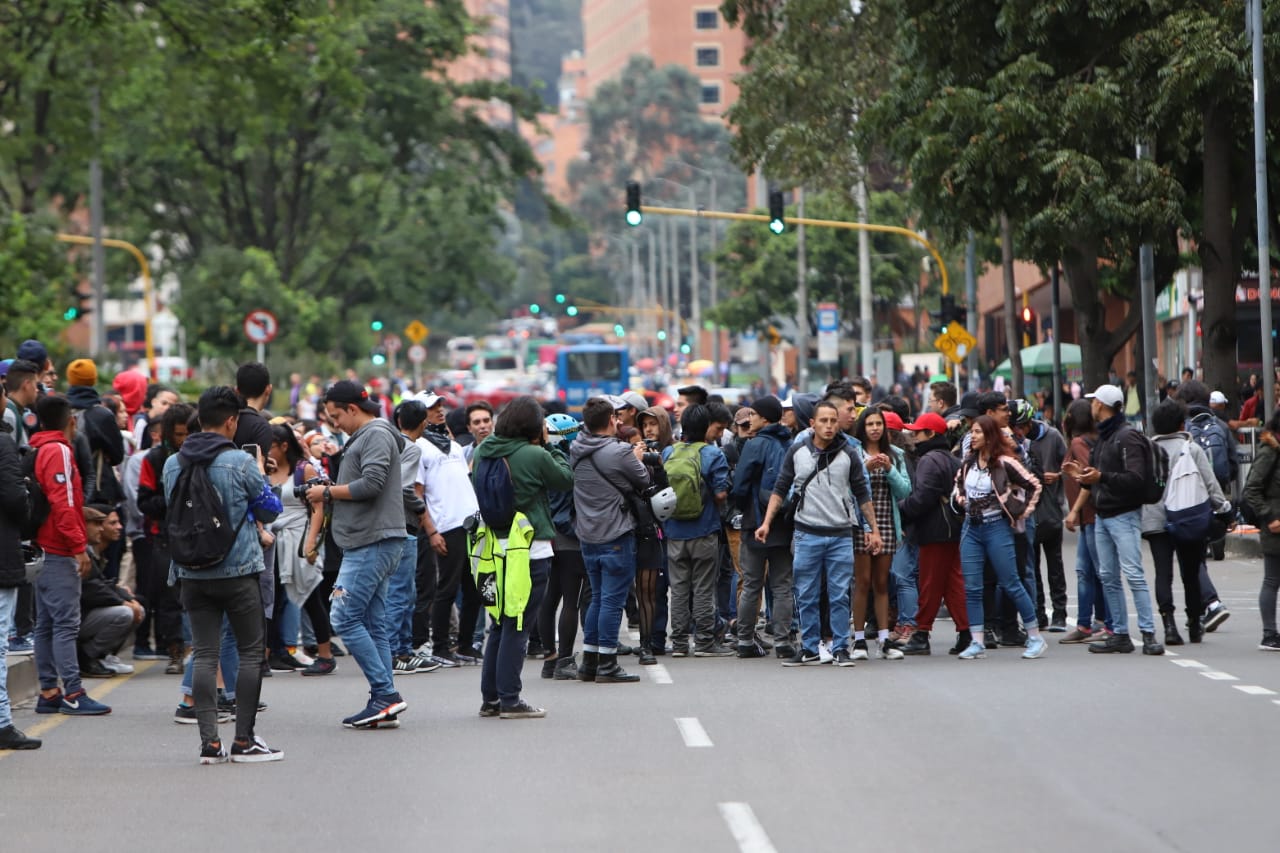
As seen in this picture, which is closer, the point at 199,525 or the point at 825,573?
the point at 199,525

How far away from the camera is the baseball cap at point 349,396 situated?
11711 mm

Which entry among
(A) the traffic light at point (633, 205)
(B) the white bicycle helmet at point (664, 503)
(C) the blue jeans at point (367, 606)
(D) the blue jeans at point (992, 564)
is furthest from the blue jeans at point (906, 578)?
(A) the traffic light at point (633, 205)

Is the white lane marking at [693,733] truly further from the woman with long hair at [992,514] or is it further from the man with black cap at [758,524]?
the woman with long hair at [992,514]

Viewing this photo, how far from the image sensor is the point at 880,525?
48.9ft

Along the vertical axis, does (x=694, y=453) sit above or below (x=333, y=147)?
below

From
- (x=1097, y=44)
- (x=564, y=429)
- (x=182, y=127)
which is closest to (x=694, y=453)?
(x=564, y=429)

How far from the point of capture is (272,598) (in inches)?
559

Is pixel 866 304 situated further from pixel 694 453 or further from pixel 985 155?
pixel 694 453

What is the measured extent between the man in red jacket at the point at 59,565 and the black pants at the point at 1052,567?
23.8 feet

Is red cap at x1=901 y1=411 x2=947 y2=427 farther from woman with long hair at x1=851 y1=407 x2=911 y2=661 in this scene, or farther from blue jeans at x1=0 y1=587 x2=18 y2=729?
blue jeans at x1=0 y1=587 x2=18 y2=729

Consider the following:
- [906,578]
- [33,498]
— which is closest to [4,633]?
[33,498]

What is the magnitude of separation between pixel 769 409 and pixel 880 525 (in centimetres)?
114

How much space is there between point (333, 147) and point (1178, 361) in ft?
68.6

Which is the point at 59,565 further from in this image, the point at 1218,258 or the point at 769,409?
the point at 1218,258
